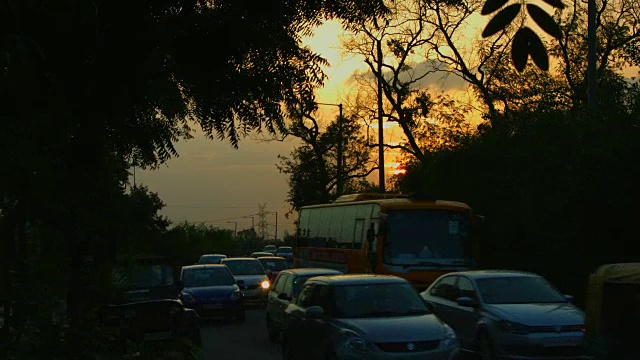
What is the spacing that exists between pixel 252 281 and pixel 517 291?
18.3 m

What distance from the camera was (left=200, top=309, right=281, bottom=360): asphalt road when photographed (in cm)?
1796

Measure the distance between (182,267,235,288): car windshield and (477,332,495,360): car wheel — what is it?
13397 millimetres

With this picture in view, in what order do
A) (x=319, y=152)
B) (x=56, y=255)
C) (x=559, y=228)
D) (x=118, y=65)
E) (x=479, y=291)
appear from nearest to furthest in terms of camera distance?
(x=118, y=65) → (x=56, y=255) → (x=479, y=291) → (x=559, y=228) → (x=319, y=152)

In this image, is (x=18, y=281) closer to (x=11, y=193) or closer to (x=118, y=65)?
(x=11, y=193)

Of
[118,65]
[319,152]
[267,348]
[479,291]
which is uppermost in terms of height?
[319,152]

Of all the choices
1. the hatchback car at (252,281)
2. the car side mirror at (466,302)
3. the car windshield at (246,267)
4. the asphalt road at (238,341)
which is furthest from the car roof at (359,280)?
the car windshield at (246,267)

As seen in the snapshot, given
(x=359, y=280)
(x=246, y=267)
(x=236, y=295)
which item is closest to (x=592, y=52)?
(x=359, y=280)

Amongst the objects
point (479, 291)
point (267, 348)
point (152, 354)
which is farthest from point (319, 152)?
point (152, 354)

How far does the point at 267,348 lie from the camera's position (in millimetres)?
19250

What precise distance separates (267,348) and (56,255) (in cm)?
1387

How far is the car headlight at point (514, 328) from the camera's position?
1416 cm

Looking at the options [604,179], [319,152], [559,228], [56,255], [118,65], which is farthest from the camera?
[319,152]

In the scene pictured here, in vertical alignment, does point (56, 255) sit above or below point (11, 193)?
below

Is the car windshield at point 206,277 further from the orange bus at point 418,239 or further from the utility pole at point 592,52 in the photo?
the utility pole at point 592,52
